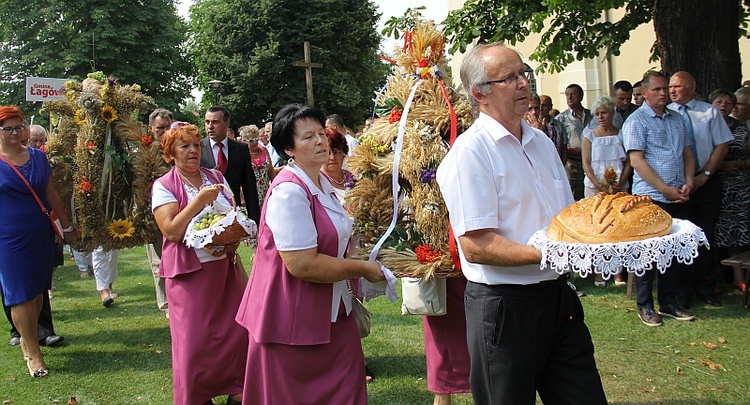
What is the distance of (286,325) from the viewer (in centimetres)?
331

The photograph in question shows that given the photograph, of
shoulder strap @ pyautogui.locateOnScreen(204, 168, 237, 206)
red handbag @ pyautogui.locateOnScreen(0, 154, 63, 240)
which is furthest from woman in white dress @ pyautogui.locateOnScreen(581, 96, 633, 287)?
red handbag @ pyautogui.locateOnScreen(0, 154, 63, 240)

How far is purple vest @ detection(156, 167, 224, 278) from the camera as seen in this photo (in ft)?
15.0

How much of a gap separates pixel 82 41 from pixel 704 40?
Result: 94.8 ft

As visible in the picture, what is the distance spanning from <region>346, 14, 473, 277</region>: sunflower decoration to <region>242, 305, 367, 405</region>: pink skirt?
0.84m

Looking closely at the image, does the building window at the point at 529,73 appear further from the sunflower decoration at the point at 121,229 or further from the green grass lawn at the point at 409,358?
the sunflower decoration at the point at 121,229

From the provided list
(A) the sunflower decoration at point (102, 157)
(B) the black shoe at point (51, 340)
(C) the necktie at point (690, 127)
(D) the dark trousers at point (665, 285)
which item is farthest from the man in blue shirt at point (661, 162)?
(B) the black shoe at point (51, 340)

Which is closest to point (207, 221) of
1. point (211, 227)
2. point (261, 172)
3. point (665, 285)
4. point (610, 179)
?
point (211, 227)

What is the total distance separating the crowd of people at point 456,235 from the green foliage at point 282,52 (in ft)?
82.4

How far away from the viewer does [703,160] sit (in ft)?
22.8

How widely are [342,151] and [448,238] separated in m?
1.55

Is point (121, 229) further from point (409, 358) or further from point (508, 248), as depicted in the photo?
point (508, 248)

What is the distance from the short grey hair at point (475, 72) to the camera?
2.88 metres

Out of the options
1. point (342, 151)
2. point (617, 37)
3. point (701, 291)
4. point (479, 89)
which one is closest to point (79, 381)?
point (342, 151)

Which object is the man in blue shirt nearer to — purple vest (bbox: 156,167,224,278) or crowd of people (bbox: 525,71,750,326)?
crowd of people (bbox: 525,71,750,326)
